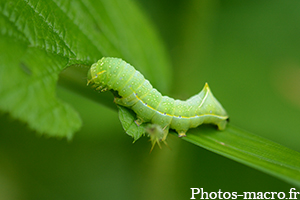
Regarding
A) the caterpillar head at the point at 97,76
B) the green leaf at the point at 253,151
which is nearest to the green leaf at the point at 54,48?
→ the caterpillar head at the point at 97,76

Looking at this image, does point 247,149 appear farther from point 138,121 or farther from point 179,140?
point 179,140

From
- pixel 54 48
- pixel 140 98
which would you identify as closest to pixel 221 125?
pixel 140 98

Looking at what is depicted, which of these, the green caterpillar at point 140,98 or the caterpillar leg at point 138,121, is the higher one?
the green caterpillar at point 140,98

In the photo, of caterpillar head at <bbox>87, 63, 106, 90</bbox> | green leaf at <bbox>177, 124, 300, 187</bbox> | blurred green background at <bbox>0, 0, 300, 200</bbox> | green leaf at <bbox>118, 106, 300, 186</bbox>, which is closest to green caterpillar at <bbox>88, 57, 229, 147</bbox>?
caterpillar head at <bbox>87, 63, 106, 90</bbox>

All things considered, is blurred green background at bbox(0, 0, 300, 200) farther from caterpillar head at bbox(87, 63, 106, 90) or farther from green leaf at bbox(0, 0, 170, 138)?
caterpillar head at bbox(87, 63, 106, 90)

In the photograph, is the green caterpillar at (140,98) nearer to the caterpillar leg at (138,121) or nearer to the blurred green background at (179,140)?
the caterpillar leg at (138,121)
